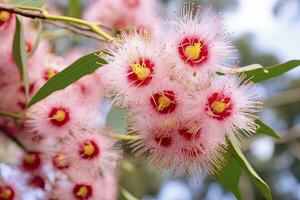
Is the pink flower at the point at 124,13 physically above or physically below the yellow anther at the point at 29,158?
above

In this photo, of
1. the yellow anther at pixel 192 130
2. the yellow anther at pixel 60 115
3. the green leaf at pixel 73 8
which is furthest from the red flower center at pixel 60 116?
the green leaf at pixel 73 8

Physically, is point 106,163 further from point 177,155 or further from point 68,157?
point 177,155

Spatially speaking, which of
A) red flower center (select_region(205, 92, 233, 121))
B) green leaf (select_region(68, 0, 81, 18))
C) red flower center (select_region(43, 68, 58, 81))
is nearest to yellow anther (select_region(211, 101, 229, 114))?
red flower center (select_region(205, 92, 233, 121))

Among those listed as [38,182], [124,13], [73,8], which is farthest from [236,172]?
[73,8]

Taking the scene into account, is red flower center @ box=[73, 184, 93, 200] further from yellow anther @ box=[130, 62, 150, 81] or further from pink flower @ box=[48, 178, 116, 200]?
yellow anther @ box=[130, 62, 150, 81]

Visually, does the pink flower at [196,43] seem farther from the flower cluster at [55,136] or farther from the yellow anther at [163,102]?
the flower cluster at [55,136]

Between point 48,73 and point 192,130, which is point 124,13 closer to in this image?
point 48,73

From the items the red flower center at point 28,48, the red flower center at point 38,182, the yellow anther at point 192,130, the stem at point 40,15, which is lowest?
the red flower center at point 38,182
